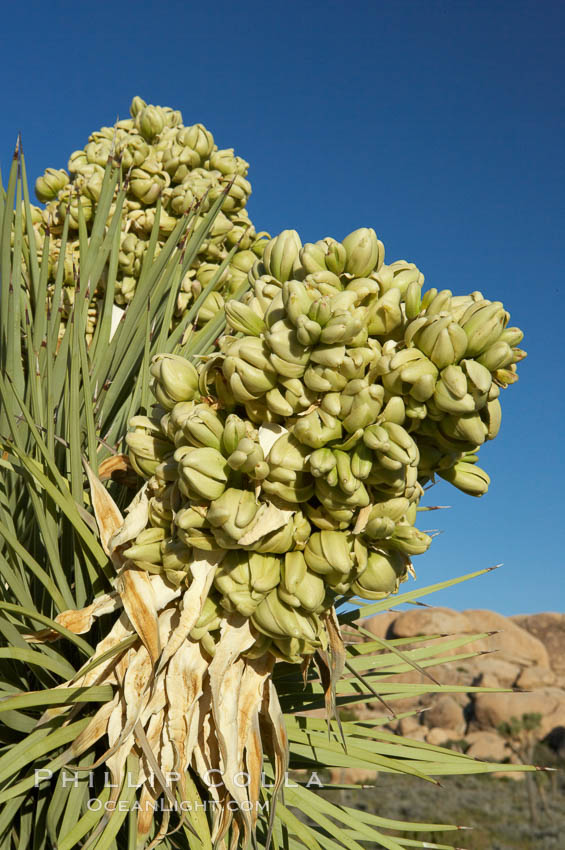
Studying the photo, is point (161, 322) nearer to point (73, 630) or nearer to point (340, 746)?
point (73, 630)

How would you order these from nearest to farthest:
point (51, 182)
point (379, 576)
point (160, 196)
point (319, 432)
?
point (319, 432)
point (379, 576)
point (160, 196)
point (51, 182)

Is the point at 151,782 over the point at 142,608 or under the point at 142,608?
under

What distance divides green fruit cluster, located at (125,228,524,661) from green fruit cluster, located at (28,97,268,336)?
31.1 inches

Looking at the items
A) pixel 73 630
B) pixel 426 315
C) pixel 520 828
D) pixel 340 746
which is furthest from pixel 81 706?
pixel 520 828

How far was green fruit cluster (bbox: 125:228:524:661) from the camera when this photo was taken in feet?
3.34

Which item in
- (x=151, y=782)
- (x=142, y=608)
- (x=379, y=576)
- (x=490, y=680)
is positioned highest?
(x=490, y=680)

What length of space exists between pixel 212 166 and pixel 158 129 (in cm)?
18

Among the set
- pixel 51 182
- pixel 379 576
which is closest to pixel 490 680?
pixel 51 182

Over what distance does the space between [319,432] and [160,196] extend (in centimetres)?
114

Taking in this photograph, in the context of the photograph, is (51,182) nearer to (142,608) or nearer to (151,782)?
(142,608)

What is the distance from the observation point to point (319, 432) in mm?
1020

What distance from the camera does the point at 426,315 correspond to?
108cm

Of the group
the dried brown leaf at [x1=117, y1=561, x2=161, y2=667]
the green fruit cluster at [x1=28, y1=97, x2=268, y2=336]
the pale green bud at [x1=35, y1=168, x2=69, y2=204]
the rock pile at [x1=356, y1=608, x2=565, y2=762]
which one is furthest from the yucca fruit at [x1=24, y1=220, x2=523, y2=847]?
the rock pile at [x1=356, y1=608, x2=565, y2=762]

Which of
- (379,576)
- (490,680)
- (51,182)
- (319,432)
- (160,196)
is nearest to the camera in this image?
(319,432)
